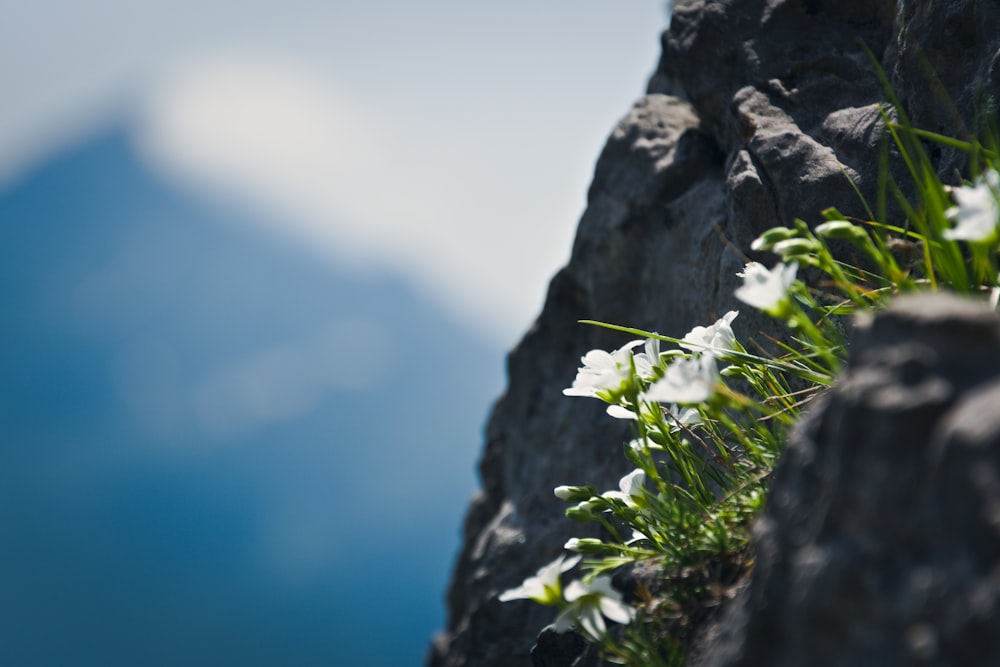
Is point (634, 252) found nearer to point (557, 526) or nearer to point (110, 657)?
point (557, 526)

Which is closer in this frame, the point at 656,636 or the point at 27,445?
the point at 656,636

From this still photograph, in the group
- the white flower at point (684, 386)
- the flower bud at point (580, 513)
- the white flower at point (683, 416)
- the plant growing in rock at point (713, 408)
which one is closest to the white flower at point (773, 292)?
the plant growing in rock at point (713, 408)

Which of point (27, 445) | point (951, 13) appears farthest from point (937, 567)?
point (27, 445)

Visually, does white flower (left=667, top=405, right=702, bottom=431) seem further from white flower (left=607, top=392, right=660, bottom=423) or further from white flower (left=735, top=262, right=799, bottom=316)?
white flower (left=735, top=262, right=799, bottom=316)

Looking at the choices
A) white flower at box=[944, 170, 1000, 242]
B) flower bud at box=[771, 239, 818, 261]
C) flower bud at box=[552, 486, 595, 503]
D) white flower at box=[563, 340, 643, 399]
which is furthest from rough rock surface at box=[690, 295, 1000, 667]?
flower bud at box=[552, 486, 595, 503]

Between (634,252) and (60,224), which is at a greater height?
(60,224)

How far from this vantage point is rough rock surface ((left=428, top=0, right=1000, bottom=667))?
78.4 inches

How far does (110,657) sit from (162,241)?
946 centimetres

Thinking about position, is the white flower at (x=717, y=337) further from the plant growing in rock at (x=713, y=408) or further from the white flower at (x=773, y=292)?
the white flower at (x=773, y=292)

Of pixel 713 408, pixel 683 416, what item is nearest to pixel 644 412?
pixel 683 416

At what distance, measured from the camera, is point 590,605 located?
1.09 m

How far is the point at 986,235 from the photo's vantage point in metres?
0.90

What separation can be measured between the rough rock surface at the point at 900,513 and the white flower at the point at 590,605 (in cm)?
23

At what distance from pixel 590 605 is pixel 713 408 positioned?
1.03ft
